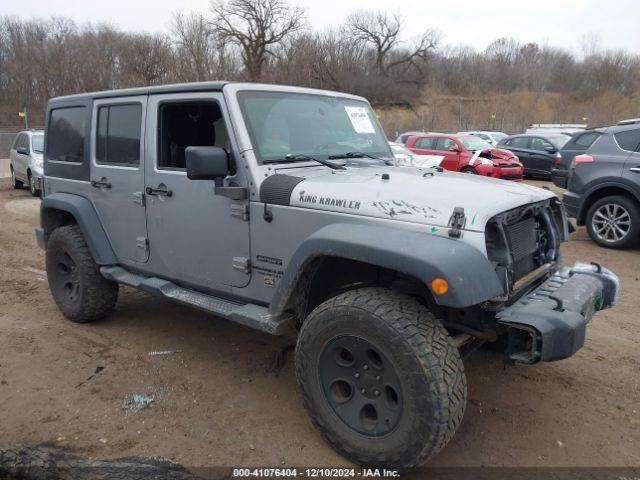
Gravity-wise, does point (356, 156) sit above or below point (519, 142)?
below

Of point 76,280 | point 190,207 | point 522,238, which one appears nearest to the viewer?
point 522,238

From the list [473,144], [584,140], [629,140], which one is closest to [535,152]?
[473,144]

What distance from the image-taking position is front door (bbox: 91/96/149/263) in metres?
4.10

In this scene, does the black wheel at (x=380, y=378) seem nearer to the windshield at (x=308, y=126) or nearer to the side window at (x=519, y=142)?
the windshield at (x=308, y=126)

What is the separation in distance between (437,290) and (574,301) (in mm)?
876

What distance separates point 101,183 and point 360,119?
224cm

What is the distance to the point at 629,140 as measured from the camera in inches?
298

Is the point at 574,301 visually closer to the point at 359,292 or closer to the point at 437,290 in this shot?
the point at 437,290

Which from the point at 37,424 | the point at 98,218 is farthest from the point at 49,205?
the point at 37,424

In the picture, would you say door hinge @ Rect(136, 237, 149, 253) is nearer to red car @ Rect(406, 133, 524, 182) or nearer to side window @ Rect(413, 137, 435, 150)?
red car @ Rect(406, 133, 524, 182)

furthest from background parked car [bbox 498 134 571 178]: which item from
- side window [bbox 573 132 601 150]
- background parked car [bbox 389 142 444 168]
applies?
side window [bbox 573 132 601 150]

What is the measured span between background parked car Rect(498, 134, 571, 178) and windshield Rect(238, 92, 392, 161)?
14.6m

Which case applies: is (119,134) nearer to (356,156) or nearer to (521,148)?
(356,156)

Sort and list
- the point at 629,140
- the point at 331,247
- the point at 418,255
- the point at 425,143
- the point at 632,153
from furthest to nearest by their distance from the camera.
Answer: the point at 425,143, the point at 629,140, the point at 632,153, the point at 331,247, the point at 418,255
